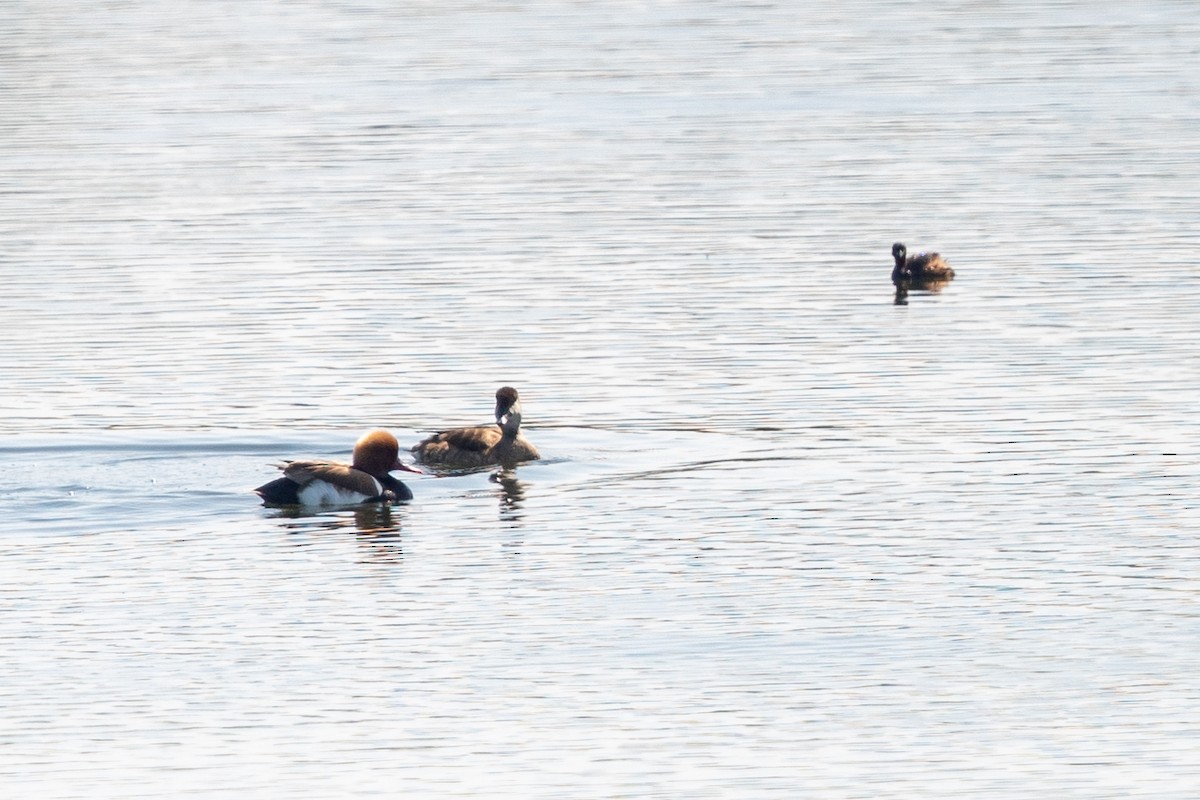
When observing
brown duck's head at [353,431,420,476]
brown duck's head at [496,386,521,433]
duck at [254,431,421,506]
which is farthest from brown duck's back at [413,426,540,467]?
brown duck's head at [353,431,420,476]

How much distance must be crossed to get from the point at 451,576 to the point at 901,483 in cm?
363

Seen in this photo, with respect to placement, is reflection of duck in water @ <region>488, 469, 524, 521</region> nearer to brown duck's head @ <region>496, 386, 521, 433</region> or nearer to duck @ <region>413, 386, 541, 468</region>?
duck @ <region>413, 386, 541, 468</region>

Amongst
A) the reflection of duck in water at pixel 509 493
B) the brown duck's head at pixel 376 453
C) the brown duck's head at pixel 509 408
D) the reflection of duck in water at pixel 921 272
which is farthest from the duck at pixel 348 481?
the reflection of duck in water at pixel 921 272

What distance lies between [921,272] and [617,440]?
25.4 feet

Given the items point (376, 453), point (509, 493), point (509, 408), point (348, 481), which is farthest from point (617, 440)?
point (348, 481)

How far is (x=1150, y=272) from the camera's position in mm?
25281

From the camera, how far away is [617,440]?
1884 centimetres

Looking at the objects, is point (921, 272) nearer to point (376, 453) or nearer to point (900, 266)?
point (900, 266)

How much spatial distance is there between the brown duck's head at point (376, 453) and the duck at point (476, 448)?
852 mm

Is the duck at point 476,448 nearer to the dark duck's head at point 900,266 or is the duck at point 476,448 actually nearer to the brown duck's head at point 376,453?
the brown duck's head at point 376,453

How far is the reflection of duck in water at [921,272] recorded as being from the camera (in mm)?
25703

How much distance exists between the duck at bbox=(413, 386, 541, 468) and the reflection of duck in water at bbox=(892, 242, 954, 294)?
7.95 meters

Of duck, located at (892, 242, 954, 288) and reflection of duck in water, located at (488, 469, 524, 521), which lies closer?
reflection of duck in water, located at (488, 469, 524, 521)

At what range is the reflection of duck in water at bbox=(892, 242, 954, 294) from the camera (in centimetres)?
2570
